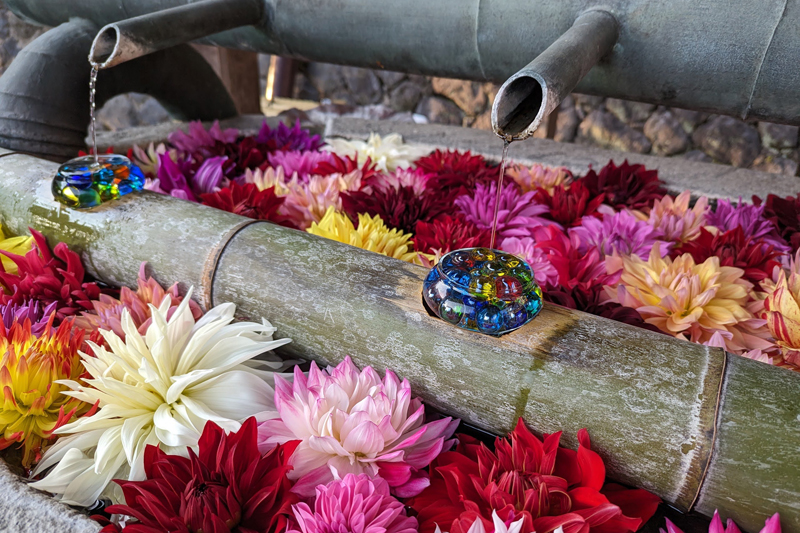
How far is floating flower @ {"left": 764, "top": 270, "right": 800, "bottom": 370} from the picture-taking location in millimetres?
935

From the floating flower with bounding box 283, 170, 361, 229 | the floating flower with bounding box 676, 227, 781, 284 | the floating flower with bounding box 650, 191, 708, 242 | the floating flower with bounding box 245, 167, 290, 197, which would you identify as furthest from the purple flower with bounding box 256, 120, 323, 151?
the floating flower with bounding box 676, 227, 781, 284

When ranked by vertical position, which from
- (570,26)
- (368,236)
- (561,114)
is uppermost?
(570,26)

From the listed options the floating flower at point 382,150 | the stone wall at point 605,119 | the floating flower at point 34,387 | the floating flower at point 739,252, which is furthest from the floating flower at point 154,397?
the stone wall at point 605,119

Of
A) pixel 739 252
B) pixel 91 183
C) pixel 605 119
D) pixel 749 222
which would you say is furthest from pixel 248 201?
pixel 605 119

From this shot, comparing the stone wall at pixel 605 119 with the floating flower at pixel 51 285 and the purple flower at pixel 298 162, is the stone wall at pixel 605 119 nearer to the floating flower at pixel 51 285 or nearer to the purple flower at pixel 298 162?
the purple flower at pixel 298 162

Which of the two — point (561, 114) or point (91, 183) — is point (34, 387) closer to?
point (91, 183)

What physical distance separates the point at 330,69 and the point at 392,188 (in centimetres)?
600

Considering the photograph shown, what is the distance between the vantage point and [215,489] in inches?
25.3

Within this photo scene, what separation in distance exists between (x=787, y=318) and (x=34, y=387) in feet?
3.92

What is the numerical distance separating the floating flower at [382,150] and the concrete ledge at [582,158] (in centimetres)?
12

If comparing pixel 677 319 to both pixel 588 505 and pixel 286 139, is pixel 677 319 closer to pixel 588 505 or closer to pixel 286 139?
pixel 588 505

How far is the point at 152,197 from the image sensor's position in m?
1.18

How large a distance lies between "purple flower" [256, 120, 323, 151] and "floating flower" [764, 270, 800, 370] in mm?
1550

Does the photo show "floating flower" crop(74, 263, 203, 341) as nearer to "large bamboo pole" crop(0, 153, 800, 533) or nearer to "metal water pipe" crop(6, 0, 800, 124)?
"large bamboo pole" crop(0, 153, 800, 533)
